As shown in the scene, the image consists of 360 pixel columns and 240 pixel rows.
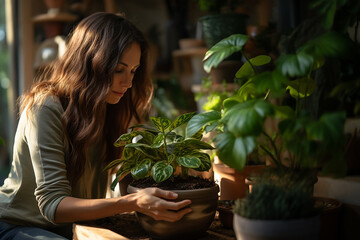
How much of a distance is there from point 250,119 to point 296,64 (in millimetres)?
172

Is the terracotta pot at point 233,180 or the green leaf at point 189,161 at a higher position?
the green leaf at point 189,161

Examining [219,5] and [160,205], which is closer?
[160,205]

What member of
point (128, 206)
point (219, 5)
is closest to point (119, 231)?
point (128, 206)

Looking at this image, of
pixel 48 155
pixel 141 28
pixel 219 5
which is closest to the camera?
pixel 48 155

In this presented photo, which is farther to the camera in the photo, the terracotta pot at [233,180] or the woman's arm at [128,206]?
the terracotta pot at [233,180]

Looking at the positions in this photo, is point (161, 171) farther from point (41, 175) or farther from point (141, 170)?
point (41, 175)

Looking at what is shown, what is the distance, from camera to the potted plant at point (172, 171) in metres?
1.16

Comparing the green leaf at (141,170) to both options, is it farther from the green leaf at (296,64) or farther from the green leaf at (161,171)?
the green leaf at (296,64)

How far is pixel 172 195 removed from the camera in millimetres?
1142

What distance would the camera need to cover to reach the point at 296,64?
3.09 ft

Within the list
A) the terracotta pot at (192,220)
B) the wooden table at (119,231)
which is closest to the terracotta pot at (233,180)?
the wooden table at (119,231)

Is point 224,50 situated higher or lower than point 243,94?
higher

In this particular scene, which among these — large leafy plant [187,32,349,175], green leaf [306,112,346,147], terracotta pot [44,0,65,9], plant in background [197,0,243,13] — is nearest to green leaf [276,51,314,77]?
large leafy plant [187,32,349,175]

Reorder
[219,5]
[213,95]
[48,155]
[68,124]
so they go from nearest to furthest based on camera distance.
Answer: [48,155], [68,124], [213,95], [219,5]
